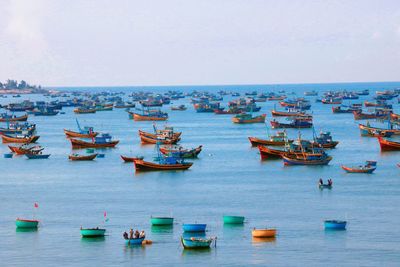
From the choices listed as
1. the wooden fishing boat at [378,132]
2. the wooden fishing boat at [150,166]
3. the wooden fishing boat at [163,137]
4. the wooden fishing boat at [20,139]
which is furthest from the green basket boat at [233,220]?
the wooden fishing boat at [378,132]

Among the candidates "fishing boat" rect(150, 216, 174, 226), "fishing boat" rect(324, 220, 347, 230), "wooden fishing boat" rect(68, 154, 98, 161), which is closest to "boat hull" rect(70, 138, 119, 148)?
"wooden fishing boat" rect(68, 154, 98, 161)

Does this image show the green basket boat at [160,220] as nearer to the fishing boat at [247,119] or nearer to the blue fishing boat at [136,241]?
the blue fishing boat at [136,241]

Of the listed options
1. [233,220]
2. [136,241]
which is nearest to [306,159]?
[233,220]

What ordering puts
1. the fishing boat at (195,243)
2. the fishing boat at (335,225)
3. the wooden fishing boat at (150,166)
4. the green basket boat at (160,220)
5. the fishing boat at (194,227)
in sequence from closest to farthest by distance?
the fishing boat at (195,243), the fishing boat at (194,227), the fishing boat at (335,225), the green basket boat at (160,220), the wooden fishing boat at (150,166)

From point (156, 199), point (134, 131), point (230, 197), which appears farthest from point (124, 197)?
point (134, 131)

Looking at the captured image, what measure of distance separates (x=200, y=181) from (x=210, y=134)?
65.1 meters

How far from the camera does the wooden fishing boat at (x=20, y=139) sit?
152 meters

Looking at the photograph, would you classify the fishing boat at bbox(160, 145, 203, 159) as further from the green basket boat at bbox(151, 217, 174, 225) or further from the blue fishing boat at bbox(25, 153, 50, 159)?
the green basket boat at bbox(151, 217, 174, 225)

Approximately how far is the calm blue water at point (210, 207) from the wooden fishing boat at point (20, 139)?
1618 cm

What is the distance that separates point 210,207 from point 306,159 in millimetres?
30292

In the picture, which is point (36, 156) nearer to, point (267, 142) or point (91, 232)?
point (267, 142)

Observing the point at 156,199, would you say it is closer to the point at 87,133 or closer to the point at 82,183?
the point at 82,183

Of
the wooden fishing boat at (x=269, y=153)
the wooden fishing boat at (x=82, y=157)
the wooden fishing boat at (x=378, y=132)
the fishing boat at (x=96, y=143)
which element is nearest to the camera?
the wooden fishing boat at (x=269, y=153)

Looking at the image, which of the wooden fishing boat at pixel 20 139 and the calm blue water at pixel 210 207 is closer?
the calm blue water at pixel 210 207
